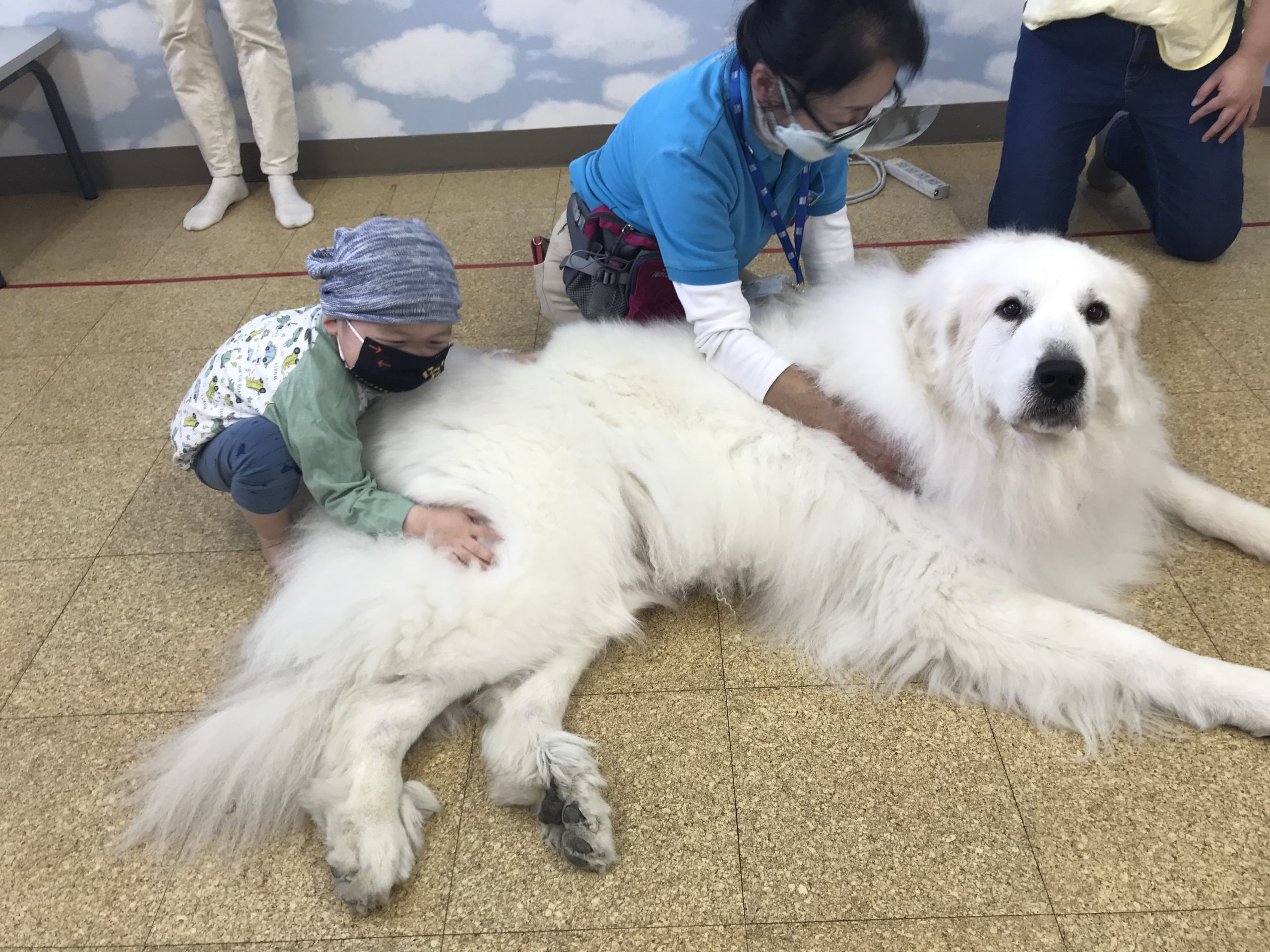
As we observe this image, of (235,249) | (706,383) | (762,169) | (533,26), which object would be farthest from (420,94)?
(706,383)

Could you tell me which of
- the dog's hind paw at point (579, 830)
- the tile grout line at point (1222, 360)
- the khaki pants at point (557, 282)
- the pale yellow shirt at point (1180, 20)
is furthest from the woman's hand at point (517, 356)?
the pale yellow shirt at point (1180, 20)

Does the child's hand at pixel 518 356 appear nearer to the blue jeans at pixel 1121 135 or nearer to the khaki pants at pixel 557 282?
the khaki pants at pixel 557 282

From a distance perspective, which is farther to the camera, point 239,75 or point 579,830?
point 239,75

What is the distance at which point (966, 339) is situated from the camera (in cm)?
162

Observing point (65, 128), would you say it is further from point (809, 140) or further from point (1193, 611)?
point (1193, 611)

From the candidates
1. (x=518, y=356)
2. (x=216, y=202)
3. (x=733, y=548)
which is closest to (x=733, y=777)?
(x=733, y=548)

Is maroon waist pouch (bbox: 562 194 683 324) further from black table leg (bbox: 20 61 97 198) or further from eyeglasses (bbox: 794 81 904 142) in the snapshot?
black table leg (bbox: 20 61 97 198)

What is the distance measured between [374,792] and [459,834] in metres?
0.19

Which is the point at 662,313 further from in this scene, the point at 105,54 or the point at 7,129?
the point at 7,129

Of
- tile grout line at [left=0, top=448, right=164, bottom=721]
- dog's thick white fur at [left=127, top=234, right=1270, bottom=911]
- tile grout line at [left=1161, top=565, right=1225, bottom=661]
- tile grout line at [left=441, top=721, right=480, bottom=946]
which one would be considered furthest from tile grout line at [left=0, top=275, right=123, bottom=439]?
tile grout line at [left=1161, top=565, right=1225, bottom=661]

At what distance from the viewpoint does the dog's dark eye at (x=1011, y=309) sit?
1.56 metres

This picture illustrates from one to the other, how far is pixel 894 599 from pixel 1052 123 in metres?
2.27

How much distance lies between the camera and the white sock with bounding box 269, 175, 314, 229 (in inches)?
155

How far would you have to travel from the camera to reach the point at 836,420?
184cm
